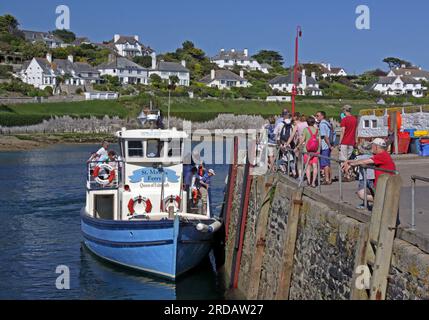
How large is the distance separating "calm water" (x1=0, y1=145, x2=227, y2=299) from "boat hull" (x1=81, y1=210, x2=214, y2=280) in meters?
0.44

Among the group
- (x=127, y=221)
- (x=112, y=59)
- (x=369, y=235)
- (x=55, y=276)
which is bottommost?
(x=55, y=276)

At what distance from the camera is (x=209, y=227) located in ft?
60.4

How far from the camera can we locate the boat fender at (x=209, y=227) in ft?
58.7

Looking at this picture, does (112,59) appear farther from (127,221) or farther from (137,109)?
(127,221)

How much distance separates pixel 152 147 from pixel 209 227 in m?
3.47

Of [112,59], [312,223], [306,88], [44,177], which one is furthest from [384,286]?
[112,59]

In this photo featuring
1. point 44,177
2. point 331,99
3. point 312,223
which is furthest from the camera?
point 331,99

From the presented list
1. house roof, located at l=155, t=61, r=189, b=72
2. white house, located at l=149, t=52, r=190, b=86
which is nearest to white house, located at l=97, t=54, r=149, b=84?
white house, located at l=149, t=52, r=190, b=86

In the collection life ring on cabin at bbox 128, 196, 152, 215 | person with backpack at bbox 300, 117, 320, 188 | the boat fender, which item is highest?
person with backpack at bbox 300, 117, 320, 188

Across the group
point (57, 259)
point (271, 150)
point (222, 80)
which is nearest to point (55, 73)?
point (222, 80)

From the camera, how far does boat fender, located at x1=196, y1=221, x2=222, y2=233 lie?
58.7ft

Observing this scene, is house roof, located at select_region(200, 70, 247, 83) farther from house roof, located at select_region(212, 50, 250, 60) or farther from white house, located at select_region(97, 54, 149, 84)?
house roof, located at select_region(212, 50, 250, 60)
